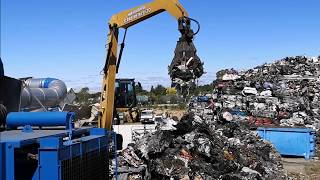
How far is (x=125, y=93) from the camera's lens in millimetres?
17469

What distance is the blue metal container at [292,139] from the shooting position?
1386 centimetres

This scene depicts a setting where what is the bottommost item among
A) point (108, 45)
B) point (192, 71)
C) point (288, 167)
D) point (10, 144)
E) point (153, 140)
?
point (288, 167)

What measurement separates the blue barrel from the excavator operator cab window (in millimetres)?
12322

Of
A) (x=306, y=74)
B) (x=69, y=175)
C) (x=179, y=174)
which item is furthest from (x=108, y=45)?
(x=306, y=74)

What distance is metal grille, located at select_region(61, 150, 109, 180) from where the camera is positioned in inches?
157

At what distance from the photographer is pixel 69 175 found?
159 inches

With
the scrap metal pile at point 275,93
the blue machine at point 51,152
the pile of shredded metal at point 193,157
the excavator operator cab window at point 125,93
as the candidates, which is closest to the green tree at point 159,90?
the scrap metal pile at point 275,93

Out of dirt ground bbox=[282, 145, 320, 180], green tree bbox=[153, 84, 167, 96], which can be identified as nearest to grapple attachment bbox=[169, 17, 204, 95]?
dirt ground bbox=[282, 145, 320, 180]

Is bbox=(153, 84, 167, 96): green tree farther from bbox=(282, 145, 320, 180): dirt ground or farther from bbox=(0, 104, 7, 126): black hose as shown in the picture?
bbox=(0, 104, 7, 126): black hose

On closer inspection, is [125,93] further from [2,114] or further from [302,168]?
[2,114]

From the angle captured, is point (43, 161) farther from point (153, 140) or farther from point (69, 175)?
point (153, 140)

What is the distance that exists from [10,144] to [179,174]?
17.6 feet

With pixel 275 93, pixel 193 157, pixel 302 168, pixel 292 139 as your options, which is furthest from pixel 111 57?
pixel 275 93

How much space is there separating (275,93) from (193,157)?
12.7 meters
